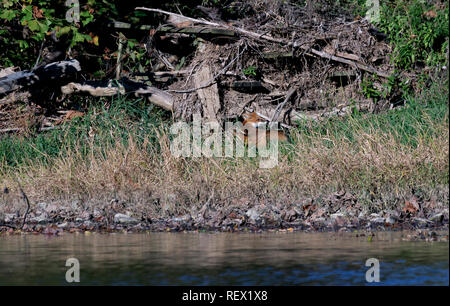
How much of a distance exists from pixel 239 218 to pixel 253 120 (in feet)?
18.0

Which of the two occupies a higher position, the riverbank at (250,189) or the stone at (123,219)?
the riverbank at (250,189)

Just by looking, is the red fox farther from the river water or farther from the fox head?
the river water

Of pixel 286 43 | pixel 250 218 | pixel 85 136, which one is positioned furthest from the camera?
pixel 286 43

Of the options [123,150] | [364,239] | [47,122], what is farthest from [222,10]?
[364,239]

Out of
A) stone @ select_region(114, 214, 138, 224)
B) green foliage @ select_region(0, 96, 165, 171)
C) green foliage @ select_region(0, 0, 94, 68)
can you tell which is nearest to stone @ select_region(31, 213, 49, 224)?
stone @ select_region(114, 214, 138, 224)

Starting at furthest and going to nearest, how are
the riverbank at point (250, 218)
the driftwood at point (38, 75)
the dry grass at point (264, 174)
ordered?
the driftwood at point (38, 75) → the dry grass at point (264, 174) → the riverbank at point (250, 218)

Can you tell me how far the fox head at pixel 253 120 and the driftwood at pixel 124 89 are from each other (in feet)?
4.90

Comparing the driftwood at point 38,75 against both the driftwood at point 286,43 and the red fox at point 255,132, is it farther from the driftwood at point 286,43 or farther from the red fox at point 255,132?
the red fox at point 255,132

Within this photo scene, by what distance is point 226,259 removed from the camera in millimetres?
6051

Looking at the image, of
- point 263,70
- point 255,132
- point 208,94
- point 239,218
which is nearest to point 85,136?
point 255,132

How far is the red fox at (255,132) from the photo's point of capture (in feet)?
40.0

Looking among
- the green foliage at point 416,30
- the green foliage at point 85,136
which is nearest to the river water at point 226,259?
the green foliage at point 85,136

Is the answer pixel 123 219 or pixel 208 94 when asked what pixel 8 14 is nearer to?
pixel 208 94

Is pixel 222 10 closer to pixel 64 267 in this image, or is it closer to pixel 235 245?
pixel 235 245
